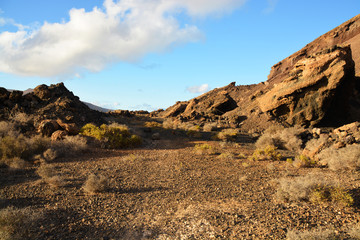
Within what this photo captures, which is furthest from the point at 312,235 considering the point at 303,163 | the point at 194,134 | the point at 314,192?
the point at 194,134

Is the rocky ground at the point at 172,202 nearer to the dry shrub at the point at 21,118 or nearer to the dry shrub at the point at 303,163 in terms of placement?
the dry shrub at the point at 303,163

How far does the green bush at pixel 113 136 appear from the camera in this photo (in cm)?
1271

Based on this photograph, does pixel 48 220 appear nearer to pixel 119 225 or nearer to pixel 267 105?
pixel 119 225

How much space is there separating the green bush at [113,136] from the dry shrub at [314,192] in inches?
361

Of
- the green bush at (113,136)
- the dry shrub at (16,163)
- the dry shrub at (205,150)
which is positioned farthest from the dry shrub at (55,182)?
the dry shrub at (205,150)

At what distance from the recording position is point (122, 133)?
14.0 m

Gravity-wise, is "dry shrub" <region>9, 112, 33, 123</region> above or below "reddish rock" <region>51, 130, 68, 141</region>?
above

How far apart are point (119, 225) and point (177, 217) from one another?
1.36 meters

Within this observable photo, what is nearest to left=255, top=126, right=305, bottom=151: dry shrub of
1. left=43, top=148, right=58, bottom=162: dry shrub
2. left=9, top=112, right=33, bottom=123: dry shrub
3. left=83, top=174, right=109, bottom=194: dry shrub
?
left=83, top=174, right=109, bottom=194: dry shrub

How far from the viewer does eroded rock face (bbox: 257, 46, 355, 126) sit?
1397 centimetres

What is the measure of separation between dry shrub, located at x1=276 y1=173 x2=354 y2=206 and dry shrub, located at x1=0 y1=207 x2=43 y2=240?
6024 millimetres

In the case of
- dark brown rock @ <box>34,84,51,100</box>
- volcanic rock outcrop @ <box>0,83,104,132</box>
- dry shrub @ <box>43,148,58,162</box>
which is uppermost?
dark brown rock @ <box>34,84,51,100</box>

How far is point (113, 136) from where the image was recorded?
521 inches

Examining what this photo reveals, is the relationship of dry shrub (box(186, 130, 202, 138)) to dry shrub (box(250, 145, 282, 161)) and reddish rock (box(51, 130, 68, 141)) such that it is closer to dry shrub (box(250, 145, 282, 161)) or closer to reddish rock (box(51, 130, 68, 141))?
dry shrub (box(250, 145, 282, 161))
